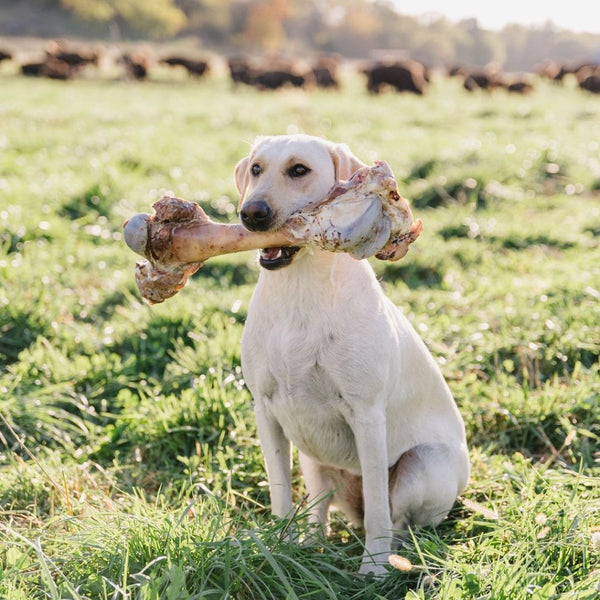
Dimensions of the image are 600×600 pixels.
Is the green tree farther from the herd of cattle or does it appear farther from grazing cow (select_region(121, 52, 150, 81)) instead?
grazing cow (select_region(121, 52, 150, 81))

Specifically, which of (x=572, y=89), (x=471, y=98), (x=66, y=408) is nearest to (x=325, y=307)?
(x=66, y=408)

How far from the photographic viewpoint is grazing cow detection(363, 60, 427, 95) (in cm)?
2405

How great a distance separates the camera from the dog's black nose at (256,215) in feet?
8.99

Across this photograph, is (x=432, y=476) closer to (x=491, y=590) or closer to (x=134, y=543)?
(x=491, y=590)

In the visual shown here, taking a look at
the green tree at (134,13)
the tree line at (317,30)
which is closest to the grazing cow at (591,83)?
the tree line at (317,30)

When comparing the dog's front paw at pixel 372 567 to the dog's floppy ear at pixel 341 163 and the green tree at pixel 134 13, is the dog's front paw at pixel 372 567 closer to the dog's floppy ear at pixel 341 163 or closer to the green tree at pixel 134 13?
the dog's floppy ear at pixel 341 163

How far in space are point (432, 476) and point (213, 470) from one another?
1.09 meters

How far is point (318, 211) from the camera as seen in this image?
8.78ft

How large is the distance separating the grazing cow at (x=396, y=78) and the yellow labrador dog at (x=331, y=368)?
22.0 metres

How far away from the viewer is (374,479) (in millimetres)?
2891

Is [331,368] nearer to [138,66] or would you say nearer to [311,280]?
[311,280]

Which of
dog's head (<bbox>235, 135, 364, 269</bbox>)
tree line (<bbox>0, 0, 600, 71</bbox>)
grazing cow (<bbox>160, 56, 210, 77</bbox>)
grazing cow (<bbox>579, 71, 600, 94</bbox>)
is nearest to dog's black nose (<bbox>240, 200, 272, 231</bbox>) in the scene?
dog's head (<bbox>235, 135, 364, 269</bbox>)

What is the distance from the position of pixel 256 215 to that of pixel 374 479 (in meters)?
1.09

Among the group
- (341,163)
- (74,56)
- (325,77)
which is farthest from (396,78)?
(341,163)
